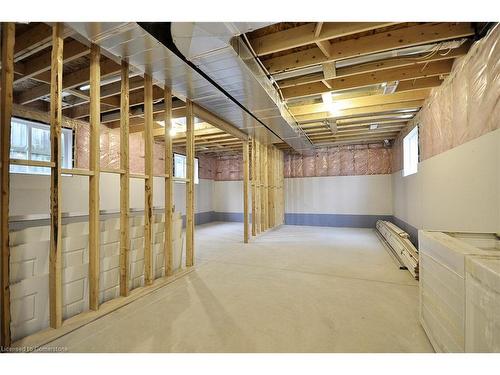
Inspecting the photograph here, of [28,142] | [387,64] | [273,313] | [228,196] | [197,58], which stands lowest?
[273,313]

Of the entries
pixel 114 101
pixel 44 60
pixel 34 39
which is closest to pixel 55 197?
pixel 34 39

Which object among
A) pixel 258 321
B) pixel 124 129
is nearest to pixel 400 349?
pixel 258 321

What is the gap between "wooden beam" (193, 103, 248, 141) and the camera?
329 cm

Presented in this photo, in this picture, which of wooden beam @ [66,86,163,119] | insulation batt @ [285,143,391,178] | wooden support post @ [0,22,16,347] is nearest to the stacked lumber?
insulation batt @ [285,143,391,178]

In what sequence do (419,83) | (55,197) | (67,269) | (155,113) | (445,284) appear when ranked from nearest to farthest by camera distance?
1. (445,284)
2. (55,197)
3. (67,269)
4. (419,83)
5. (155,113)

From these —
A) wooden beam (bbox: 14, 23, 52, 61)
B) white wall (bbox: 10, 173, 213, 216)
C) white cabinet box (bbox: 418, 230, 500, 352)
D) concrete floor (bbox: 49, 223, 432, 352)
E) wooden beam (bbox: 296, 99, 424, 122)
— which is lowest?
concrete floor (bbox: 49, 223, 432, 352)

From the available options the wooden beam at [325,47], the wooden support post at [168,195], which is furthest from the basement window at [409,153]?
the wooden support post at [168,195]

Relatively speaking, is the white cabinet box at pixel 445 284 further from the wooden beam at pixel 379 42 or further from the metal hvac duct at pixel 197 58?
the metal hvac duct at pixel 197 58

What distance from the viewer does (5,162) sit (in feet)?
4.97

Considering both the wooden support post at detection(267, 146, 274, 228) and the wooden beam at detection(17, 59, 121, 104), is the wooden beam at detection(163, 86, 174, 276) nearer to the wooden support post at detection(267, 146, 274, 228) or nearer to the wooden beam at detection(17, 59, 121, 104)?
the wooden beam at detection(17, 59, 121, 104)

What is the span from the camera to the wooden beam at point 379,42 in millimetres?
2016

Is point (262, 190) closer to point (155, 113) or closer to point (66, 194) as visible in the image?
point (155, 113)

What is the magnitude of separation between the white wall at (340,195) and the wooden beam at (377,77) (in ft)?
13.9

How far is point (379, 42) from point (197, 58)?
1717mm
